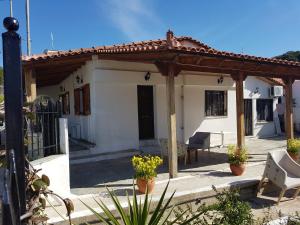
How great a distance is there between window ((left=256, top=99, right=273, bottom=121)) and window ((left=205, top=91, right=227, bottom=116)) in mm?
4377

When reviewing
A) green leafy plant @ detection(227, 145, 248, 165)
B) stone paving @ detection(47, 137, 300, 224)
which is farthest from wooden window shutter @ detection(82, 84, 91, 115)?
green leafy plant @ detection(227, 145, 248, 165)

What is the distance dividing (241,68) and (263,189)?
409 cm

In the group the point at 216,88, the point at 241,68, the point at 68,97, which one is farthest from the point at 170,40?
the point at 68,97

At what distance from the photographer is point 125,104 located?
1101cm

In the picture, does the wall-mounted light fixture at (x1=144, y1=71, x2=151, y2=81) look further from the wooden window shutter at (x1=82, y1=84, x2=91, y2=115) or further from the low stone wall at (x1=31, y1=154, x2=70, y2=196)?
the low stone wall at (x1=31, y1=154, x2=70, y2=196)

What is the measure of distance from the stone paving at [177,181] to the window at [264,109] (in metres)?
8.28

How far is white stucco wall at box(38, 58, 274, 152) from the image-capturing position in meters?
10.4

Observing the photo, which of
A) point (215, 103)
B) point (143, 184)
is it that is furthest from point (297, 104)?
point (143, 184)

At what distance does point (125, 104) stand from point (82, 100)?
86.9 inches

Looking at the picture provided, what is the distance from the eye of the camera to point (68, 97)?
578 inches

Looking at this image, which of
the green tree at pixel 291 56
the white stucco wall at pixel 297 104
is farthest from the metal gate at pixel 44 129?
the green tree at pixel 291 56

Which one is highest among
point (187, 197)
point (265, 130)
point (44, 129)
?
point (44, 129)

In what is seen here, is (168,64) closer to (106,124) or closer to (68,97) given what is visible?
(106,124)

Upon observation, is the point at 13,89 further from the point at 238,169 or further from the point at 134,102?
the point at 134,102
